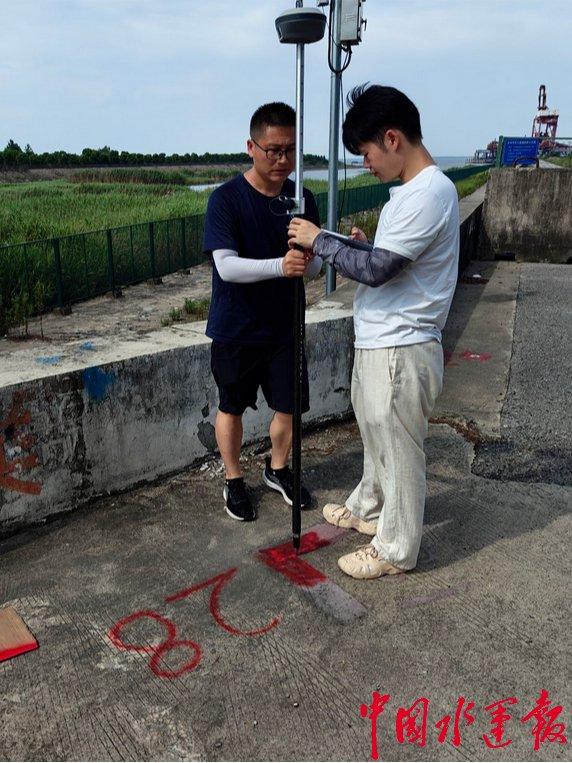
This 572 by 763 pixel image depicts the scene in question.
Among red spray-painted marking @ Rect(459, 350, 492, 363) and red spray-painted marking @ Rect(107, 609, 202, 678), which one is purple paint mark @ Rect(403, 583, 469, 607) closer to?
red spray-painted marking @ Rect(107, 609, 202, 678)

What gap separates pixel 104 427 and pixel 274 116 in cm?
162

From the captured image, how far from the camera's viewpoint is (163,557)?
9.17 feet

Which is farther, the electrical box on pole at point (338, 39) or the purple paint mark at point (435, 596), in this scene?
the electrical box on pole at point (338, 39)

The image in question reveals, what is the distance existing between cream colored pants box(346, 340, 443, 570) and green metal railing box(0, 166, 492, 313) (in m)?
8.66

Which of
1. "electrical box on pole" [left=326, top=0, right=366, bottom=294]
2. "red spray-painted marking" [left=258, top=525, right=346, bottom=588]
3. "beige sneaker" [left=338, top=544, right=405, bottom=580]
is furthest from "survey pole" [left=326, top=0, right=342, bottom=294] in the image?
"beige sneaker" [left=338, top=544, right=405, bottom=580]

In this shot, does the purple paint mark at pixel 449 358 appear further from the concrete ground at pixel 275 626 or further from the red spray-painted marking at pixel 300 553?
the red spray-painted marking at pixel 300 553

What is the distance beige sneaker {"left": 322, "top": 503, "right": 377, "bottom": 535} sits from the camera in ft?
9.78

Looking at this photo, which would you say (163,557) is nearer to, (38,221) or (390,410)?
(390,410)

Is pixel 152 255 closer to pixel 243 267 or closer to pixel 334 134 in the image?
pixel 334 134

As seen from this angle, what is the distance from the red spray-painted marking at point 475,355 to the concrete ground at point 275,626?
2407mm

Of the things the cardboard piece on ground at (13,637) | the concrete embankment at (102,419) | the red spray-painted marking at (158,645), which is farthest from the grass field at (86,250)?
the cardboard piece on ground at (13,637)

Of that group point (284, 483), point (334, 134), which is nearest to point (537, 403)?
point (284, 483)

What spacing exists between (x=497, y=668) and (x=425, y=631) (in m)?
0.27

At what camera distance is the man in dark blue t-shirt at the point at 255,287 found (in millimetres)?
2723
